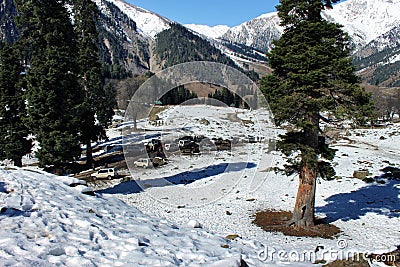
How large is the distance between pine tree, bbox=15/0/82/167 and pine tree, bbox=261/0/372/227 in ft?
51.6

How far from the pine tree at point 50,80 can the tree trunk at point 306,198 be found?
16.9 meters

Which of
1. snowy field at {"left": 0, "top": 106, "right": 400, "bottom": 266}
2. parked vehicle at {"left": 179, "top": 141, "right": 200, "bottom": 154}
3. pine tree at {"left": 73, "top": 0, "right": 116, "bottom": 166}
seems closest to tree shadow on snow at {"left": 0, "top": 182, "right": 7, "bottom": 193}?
snowy field at {"left": 0, "top": 106, "right": 400, "bottom": 266}

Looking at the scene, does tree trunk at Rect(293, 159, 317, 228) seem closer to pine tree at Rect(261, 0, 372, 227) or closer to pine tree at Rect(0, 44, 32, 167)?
pine tree at Rect(261, 0, 372, 227)

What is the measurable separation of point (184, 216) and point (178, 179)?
11.2 metres

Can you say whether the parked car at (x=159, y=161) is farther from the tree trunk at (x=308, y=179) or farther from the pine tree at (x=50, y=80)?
the tree trunk at (x=308, y=179)

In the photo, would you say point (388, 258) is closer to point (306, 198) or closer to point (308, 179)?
point (306, 198)

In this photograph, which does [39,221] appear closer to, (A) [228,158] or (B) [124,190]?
(B) [124,190]

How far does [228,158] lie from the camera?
39.8m

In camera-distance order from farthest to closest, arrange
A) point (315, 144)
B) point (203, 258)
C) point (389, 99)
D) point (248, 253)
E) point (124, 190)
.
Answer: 1. point (389, 99)
2. point (124, 190)
3. point (315, 144)
4. point (248, 253)
5. point (203, 258)

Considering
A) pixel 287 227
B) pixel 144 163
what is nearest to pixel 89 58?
pixel 144 163

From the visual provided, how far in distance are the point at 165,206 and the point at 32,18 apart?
56.6 ft

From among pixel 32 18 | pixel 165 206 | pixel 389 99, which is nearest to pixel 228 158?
pixel 165 206

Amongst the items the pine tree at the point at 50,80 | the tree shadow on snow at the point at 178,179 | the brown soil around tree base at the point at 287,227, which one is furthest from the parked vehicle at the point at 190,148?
the brown soil around tree base at the point at 287,227

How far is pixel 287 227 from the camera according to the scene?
640 inches
